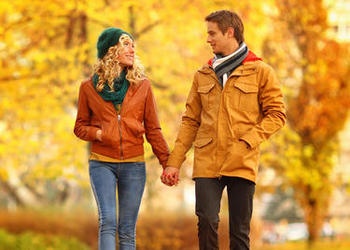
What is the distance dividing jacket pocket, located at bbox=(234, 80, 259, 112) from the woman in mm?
815

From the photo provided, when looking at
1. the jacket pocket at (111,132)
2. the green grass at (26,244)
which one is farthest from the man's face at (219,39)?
the green grass at (26,244)

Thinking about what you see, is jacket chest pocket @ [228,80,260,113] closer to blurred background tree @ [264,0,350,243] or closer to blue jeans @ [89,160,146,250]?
blue jeans @ [89,160,146,250]

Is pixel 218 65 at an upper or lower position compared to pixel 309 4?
lower

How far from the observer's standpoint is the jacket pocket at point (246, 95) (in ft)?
24.2

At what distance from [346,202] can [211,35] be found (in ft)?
120

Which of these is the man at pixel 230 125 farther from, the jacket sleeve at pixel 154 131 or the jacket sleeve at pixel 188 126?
the jacket sleeve at pixel 154 131

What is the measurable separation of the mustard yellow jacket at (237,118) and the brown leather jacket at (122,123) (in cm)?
47

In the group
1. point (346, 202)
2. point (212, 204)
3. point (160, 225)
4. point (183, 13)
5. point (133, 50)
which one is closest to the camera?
point (212, 204)

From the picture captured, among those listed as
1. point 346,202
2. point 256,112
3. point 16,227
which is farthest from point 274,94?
point 346,202

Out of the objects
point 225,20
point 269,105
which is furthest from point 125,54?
point 269,105

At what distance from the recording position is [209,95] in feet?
24.5

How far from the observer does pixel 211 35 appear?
748 cm

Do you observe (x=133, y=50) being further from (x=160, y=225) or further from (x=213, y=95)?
(x=160, y=225)

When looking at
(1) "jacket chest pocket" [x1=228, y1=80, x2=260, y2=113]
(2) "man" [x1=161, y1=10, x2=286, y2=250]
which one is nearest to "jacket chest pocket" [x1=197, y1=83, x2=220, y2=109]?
(2) "man" [x1=161, y1=10, x2=286, y2=250]
